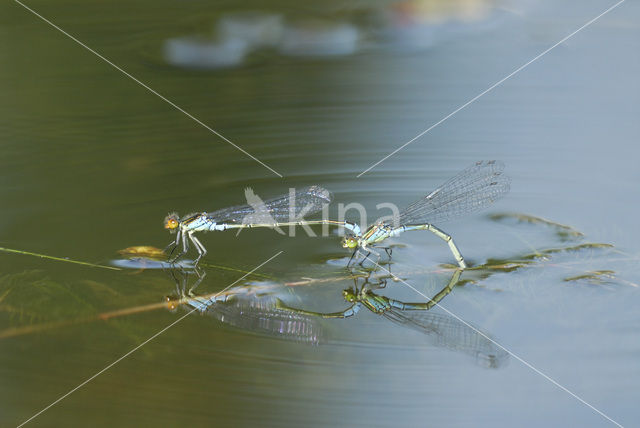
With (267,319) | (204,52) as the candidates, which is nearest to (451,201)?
(267,319)

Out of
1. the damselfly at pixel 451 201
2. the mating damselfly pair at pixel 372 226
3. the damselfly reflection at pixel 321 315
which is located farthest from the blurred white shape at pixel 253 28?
the damselfly reflection at pixel 321 315

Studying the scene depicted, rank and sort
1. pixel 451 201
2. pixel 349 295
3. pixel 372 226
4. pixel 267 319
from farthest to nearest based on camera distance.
A: 1. pixel 451 201
2. pixel 372 226
3. pixel 349 295
4. pixel 267 319

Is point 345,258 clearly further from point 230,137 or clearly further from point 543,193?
point 230,137

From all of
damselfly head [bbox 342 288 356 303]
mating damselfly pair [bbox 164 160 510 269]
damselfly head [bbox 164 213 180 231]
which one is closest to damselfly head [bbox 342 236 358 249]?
mating damselfly pair [bbox 164 160 510 269]

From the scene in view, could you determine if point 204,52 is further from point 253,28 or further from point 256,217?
point 256,217

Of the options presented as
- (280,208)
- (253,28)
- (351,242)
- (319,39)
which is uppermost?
(253,28)

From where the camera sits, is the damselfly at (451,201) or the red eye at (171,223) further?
the damselfly at (451,201)

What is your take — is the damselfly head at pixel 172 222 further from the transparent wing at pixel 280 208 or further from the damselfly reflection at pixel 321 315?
the damselfly reflection at pixel 321 315
